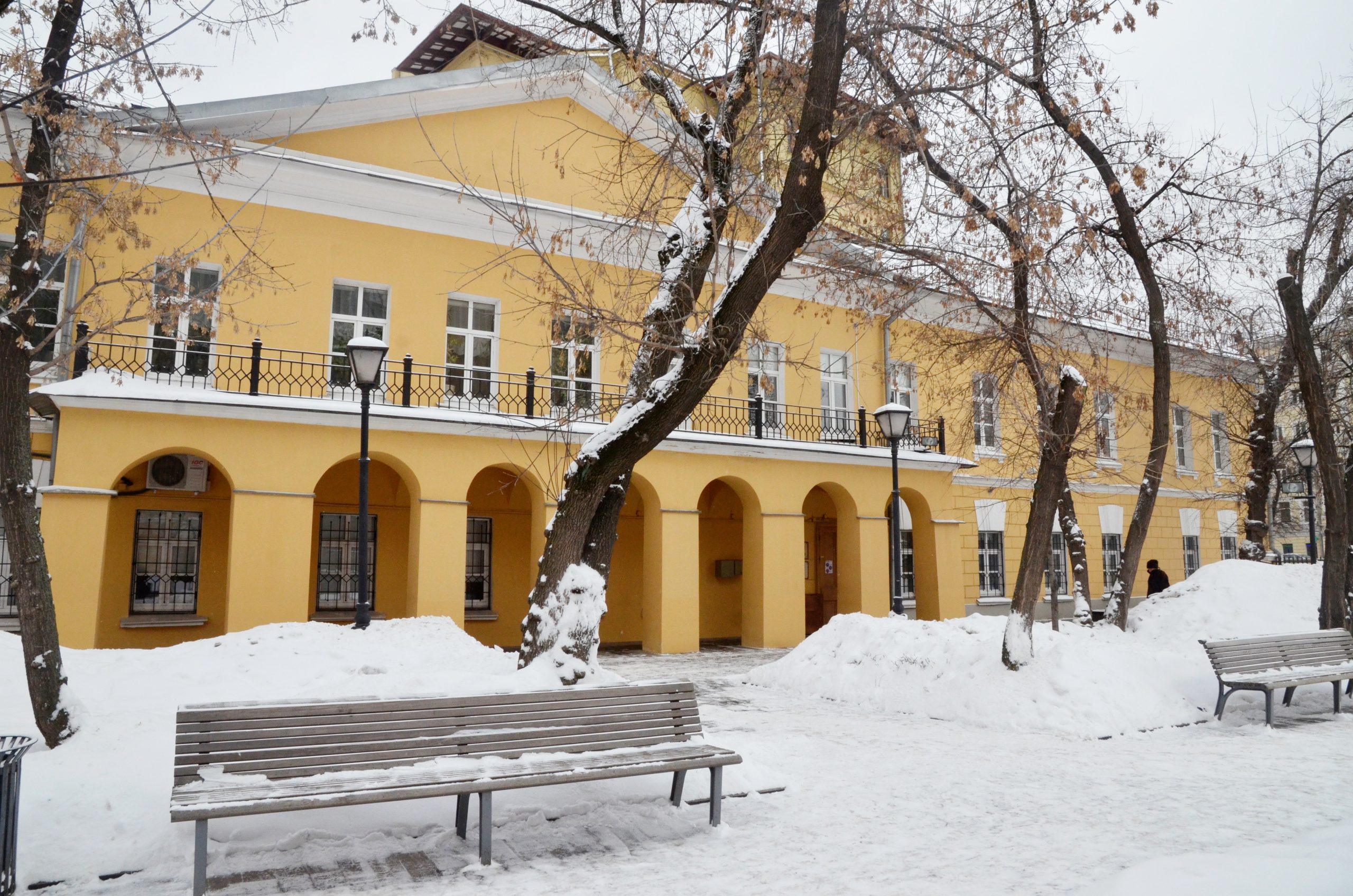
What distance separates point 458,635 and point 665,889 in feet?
23.7

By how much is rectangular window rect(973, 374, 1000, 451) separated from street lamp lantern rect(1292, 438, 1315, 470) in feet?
16.1

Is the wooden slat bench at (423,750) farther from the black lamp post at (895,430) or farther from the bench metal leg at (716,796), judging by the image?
the black lamp post at (895,430)

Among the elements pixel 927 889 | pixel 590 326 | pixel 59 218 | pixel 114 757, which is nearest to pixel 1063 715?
pixel 927 889

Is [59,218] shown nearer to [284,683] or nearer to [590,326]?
[284,683]

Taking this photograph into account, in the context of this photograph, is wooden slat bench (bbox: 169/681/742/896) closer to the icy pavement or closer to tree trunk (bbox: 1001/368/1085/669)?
the icy pavement

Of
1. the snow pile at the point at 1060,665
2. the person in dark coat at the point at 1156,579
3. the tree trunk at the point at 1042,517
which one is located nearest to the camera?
the snow pile at the point at 1060,665

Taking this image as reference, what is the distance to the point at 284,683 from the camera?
8.45m

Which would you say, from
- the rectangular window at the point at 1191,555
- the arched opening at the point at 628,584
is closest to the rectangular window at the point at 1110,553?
the rectangular window at the point at 1191,555

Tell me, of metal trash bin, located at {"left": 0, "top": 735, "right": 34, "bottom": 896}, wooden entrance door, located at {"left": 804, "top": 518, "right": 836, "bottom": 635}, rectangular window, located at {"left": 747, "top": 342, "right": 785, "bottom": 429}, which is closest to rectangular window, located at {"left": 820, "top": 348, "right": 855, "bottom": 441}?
rectangular window, located at {"left": 747, "top": 342, "right": 785, "bottom": 429}

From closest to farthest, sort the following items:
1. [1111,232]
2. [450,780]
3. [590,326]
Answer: [450,780]
[590,326]
[1111,232]

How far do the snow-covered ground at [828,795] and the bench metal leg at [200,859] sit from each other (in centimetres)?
23

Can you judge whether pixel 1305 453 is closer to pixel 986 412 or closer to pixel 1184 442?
pixel 986 412

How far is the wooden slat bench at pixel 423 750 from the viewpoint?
439cm

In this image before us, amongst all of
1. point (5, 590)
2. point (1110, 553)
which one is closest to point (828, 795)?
point (5, 590)
